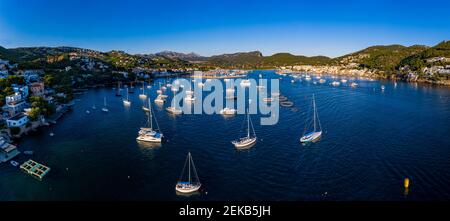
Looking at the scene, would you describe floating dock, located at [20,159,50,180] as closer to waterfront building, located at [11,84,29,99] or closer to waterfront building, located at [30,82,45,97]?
waterfront building, located at [11,84,29,99]

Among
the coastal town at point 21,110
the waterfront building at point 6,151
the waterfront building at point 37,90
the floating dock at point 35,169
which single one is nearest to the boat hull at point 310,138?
the floating dock at point 35,169

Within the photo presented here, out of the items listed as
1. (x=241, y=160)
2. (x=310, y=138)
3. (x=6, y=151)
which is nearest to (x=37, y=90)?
(x=6, y=151)

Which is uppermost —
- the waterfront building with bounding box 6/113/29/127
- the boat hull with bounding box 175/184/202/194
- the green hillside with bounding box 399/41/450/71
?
the green hillside with bounding box 399/41/450/71

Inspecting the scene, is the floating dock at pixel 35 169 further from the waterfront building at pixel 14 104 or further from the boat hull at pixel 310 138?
the boat hull at pixel 310 138

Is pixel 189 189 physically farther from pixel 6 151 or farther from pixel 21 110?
pixel 21 110

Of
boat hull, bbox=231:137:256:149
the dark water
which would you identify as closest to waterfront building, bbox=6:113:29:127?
the dark water

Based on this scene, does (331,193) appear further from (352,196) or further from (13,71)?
(13,71)
